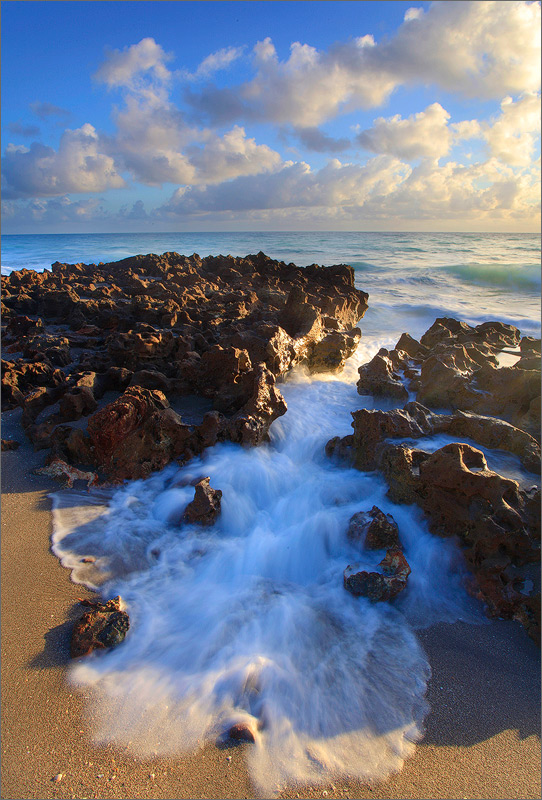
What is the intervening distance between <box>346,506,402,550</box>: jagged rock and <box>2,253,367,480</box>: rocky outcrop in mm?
1660

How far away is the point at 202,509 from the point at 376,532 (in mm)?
1522

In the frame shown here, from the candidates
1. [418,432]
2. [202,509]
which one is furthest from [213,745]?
[418,432]

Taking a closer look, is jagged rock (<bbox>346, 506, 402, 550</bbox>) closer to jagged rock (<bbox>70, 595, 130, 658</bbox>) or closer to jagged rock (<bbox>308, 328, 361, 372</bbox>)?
jagged rock (<bbox>70, 595, 130, 658</bbox>)

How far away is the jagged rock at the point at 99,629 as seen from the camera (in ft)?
8.35

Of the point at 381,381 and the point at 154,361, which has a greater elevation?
the point at 154,361

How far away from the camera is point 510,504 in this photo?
127 inches

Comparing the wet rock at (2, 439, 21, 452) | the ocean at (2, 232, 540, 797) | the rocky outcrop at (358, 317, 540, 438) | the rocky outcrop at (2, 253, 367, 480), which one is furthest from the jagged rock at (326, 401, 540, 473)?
the wet rock at (2, 439, 21, 452)

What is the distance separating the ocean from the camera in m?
2.16

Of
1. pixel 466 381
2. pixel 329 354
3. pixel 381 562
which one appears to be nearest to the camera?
pixel 381 562

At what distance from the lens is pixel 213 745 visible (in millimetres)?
2098

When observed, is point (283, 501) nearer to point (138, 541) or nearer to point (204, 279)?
point (138, 541)

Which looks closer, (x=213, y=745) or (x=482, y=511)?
(x=213, y=745)

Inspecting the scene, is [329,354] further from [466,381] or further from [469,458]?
[469,458]

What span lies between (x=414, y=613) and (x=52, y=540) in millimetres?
2893
